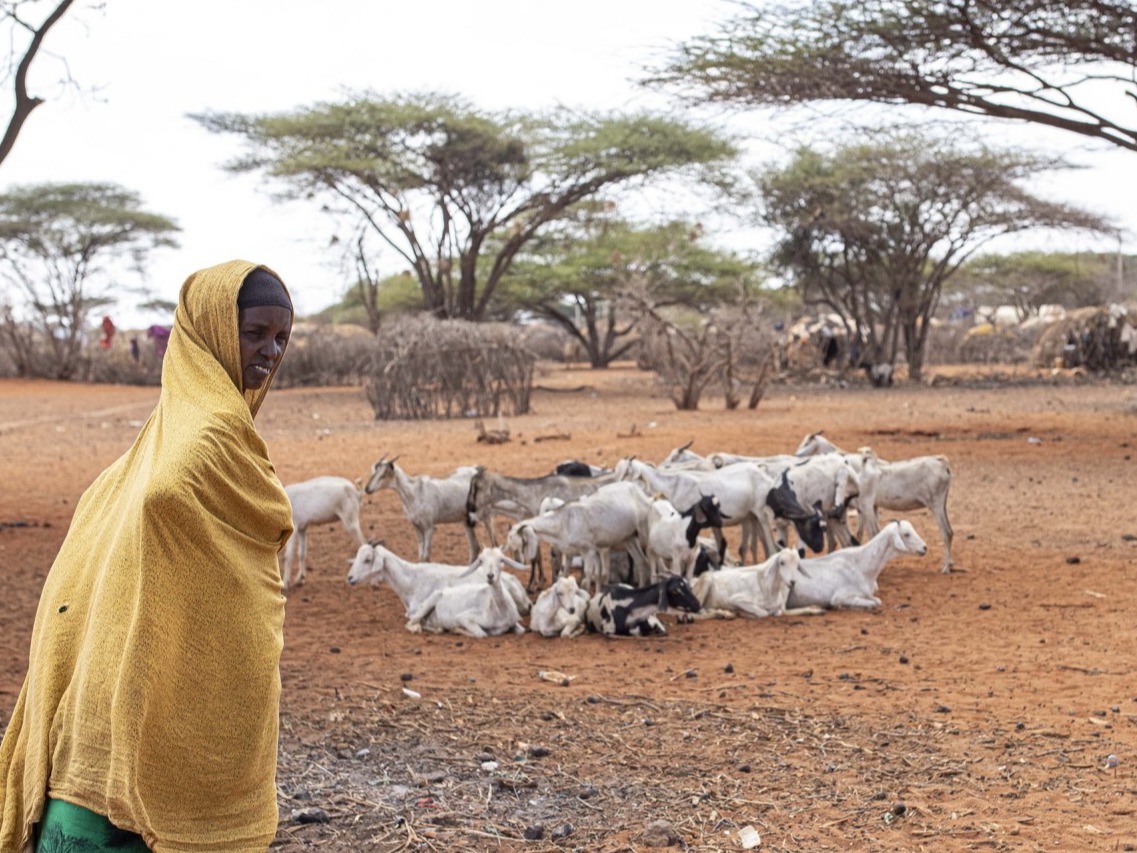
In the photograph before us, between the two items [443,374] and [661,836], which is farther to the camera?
[443,374]

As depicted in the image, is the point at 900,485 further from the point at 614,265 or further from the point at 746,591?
the point at 614,265

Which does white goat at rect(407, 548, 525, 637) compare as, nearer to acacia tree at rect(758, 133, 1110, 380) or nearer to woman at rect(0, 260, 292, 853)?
Answer: woman at rect(0, 260, 292, 853)

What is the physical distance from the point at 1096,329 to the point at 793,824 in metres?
30.9

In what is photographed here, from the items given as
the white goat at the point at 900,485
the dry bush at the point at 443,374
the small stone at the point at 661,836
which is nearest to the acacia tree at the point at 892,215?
the dry bush at the point at 443,374

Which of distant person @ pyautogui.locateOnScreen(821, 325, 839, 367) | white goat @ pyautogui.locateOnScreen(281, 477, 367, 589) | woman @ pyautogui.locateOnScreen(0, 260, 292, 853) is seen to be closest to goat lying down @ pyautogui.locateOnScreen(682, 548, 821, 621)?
white goat @ pyautogui.locateOnScreen(281, 477, 367, 589)

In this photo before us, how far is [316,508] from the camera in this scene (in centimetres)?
888

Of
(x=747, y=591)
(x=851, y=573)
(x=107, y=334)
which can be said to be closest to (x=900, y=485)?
(x=851, y=573)

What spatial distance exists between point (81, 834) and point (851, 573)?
6.00m

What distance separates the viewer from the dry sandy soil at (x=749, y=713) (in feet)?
14.8

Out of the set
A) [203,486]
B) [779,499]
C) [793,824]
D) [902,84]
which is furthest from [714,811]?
[902,84]

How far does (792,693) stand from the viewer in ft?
19.9

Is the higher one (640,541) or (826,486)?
(826,486)

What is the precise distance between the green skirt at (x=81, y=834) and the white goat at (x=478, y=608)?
15.7 ft

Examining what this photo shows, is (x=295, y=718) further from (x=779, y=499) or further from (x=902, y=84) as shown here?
(x=902, y=84)
